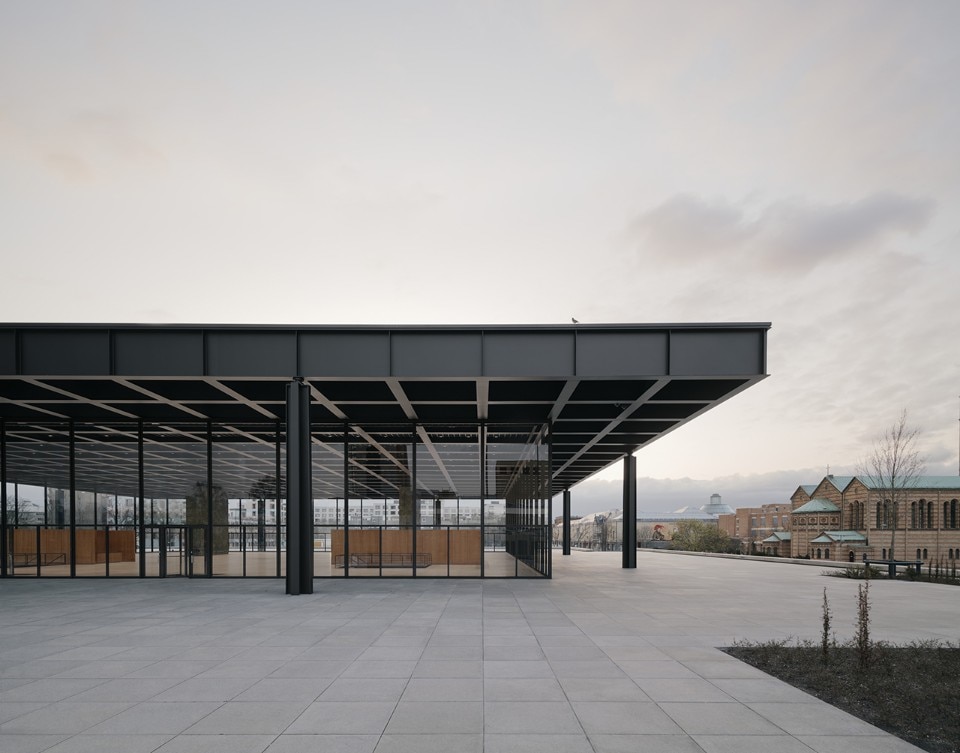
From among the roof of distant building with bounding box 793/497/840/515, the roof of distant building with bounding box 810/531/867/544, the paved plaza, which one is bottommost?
the roof of distant building with bounding box 810/531/867/544

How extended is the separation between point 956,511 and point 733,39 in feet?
345

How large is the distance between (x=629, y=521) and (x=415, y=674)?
25651 millimetres

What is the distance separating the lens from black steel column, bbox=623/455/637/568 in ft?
109

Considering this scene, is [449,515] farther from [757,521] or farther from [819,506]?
[757,521]

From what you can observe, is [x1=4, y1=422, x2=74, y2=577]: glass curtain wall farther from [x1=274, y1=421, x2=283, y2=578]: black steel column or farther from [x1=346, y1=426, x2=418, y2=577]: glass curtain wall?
[x1=346, y1=426, x2=418, y2=577]: glass curtain wall

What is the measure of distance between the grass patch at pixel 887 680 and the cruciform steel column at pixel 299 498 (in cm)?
1258

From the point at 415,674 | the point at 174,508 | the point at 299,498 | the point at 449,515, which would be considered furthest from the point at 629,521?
the point at 415,674

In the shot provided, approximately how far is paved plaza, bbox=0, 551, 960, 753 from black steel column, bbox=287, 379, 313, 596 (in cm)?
78

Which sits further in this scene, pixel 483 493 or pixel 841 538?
pixel 841 538

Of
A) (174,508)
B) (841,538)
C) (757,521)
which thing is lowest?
(757,521)

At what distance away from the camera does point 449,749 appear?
6.60 m

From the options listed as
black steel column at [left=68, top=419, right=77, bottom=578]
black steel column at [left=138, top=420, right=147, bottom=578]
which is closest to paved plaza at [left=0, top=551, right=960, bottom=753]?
black steel column at [left=138, top=420, right=147, bottom=578]

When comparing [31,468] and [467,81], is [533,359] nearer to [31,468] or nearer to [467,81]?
[467,81]

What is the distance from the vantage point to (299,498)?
62.9 ft
